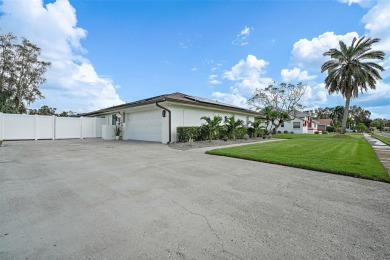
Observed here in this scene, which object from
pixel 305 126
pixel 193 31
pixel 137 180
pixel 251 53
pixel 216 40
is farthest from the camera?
pixel 305 126

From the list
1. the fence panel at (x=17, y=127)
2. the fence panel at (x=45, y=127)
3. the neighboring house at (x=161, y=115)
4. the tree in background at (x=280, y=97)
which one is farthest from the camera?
the tree in background at (x=280, y=97)

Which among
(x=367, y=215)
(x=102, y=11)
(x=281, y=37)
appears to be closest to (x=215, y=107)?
(x=281, y=37)

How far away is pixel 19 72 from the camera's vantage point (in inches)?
902

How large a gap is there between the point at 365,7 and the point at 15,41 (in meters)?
33.6

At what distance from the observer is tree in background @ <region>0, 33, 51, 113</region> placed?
2176cm

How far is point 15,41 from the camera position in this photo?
2228cm

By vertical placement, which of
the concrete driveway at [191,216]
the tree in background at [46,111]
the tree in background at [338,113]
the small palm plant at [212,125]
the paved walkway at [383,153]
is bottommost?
the concrete driveway at [191,216]

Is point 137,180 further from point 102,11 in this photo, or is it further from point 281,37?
point 281,37

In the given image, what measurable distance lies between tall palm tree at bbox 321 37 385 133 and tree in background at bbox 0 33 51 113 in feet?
123

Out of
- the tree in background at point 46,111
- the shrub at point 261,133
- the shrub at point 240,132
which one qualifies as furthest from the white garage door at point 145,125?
the tree in background at point 46,111

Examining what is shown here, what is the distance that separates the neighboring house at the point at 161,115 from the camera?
503 inches

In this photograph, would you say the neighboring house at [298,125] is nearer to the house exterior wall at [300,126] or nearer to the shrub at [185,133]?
the house exterior wall at [300,126]

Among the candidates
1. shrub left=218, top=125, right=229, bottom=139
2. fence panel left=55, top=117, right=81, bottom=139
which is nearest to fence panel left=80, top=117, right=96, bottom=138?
fence panel left=55, top=117, right=81, bottom=139

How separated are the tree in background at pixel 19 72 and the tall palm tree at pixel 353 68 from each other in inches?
1471
